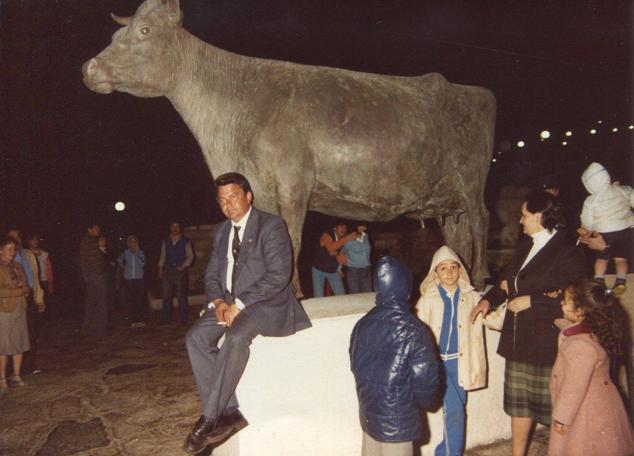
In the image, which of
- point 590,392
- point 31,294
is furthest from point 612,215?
point 31,294

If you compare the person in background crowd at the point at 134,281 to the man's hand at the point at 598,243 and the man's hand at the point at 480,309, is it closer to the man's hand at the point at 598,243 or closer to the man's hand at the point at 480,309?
the man's hand at the point at 480,309

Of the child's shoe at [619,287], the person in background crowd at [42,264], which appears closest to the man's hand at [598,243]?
the child's shoe at [619,287]

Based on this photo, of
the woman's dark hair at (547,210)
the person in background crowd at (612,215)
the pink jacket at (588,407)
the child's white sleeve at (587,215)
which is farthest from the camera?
the child's white sleeve at (587,215)

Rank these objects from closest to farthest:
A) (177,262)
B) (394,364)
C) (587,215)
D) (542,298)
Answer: (394,364)
(542,298)
(587,215)
(177,262)

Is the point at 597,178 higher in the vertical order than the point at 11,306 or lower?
higher

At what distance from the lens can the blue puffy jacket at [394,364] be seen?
2.51 m

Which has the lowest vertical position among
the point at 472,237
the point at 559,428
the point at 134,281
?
the point at 559,428

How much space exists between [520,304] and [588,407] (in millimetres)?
704

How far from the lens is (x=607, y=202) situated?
15.5 ft

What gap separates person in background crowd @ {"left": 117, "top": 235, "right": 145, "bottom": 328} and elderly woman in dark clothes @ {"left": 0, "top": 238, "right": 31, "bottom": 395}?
3.51 meters

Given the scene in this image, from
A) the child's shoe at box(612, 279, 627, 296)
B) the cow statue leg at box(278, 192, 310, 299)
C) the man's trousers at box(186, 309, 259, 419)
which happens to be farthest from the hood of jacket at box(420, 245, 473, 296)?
the child's shoe at box(612, 279, 627, 296)

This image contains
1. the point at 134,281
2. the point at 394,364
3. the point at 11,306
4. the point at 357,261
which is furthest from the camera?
the point at 134,281

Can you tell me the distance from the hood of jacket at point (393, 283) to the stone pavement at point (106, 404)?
224cm

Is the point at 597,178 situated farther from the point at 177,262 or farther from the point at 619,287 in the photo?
the point at 177,262
